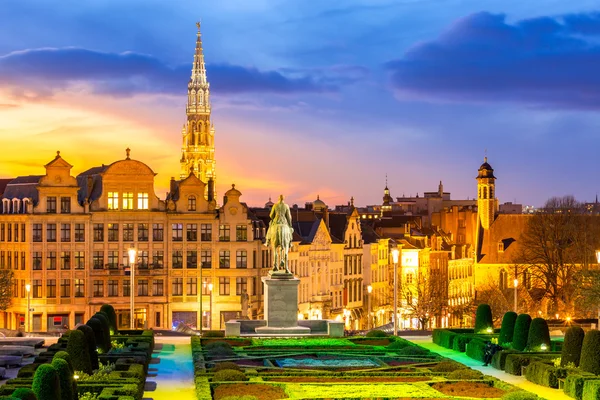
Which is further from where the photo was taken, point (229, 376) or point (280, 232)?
point (280, 232)

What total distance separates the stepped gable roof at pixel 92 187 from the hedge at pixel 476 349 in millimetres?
52423

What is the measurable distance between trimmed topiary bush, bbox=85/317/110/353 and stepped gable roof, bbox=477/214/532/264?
Result: 106 m

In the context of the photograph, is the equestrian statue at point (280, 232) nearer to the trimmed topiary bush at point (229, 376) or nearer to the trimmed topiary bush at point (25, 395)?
the trimmed topiary bush at point (229, 376)

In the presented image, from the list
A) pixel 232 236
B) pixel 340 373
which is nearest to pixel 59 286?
pixel 232 236

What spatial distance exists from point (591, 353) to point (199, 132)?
5473 inches

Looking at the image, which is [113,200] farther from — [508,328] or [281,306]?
[508,328]

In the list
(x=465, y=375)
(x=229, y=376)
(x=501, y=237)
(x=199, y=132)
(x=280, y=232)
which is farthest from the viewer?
(x=199, y=132)

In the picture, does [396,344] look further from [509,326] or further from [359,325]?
[359,325]

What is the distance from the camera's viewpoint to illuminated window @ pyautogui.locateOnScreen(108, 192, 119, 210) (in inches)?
4304

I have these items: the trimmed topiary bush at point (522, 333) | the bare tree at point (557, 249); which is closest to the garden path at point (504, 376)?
the trimmed topiary bush at point (522, 333)

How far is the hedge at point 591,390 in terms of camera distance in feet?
141

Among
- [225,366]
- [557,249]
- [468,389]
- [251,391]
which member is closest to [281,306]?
[225,366]

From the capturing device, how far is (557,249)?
12975 cm

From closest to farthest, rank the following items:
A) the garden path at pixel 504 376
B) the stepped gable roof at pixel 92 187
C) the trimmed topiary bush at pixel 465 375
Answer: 1. the garden path at pixel 504 376
2. the trimmed topiary bush at pixel 465 375
3. the stepped gable roof at pixel 92 187
